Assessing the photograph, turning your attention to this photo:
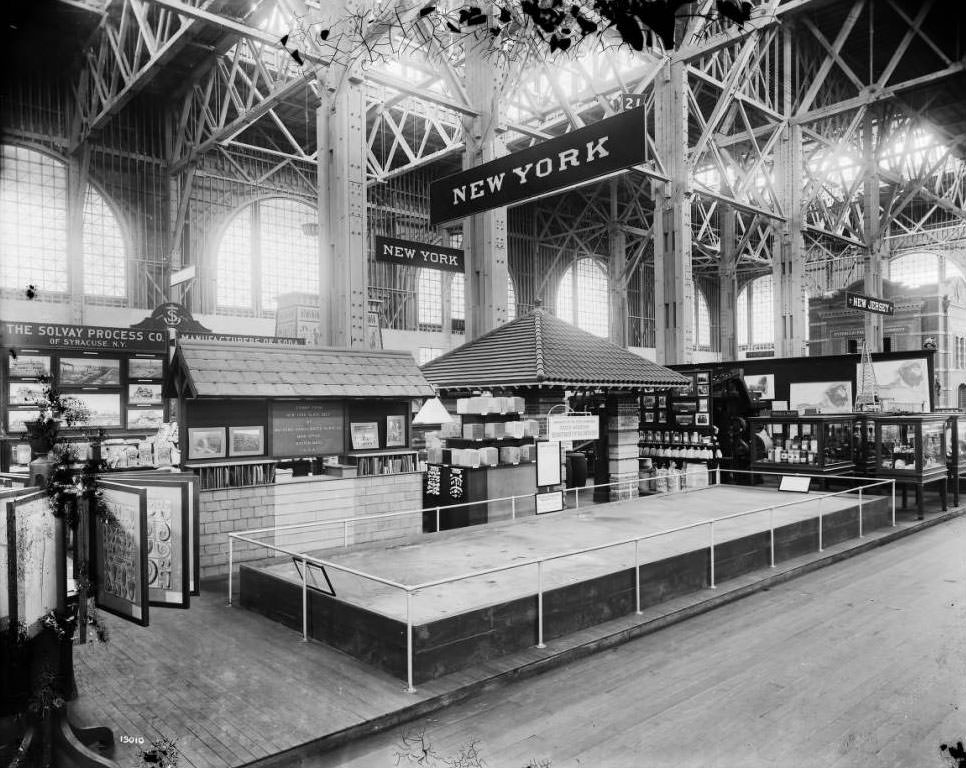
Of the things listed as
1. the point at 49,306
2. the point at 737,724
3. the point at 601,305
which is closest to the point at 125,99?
the point at 49,306

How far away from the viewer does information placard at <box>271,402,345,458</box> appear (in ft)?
29.0

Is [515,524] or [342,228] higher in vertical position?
[342,228]

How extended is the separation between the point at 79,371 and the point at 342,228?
9.43m

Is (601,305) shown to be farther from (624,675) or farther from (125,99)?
(624,675)

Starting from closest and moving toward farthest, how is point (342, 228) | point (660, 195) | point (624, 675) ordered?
1. point (624, 675)
2. point (342, 228)
3. point (660, 195)

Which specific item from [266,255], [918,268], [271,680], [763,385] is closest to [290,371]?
[271,680]

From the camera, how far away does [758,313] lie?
44.1 m

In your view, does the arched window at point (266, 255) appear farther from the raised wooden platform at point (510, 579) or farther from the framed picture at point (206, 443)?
the raised wooden platform at point (510, 579)

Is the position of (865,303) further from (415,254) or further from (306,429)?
(306,429)

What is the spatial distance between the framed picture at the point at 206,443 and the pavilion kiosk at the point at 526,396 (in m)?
3.68

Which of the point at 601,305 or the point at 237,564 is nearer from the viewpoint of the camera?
the point at 237,564

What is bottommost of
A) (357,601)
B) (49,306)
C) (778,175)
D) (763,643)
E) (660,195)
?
(763,643)

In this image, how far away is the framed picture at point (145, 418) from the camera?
56.6 ft

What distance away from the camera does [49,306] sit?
18781 millimetres
